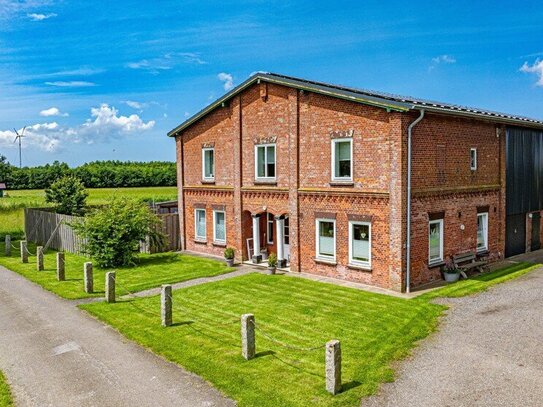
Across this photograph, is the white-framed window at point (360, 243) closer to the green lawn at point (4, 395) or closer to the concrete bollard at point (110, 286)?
the concrete bollard at point (110, 286)

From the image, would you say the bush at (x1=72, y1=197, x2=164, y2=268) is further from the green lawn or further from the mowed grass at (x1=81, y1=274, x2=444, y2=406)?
the green lawn

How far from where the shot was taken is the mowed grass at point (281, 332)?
10367 mm

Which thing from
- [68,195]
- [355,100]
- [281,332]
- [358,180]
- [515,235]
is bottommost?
[281,332]

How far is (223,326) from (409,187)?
8.36 meters

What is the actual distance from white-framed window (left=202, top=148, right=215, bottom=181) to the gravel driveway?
14445 millimetres

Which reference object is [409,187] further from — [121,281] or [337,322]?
[121,281]

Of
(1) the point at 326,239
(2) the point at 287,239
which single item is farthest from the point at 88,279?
(1) the point at 326,239

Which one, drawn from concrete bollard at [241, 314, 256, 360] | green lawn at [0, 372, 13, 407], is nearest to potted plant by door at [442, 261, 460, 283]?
concrete bollard at [241, 314, 256, 360]

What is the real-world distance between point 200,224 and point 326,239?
9.25 metres

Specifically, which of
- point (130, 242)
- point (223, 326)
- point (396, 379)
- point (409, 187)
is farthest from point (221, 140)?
point (396, 379)

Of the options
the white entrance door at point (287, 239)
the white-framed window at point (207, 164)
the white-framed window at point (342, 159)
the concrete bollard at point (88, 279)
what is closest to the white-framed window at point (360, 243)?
the white-framed window at point (342, 159)

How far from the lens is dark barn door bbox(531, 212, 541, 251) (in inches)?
1031

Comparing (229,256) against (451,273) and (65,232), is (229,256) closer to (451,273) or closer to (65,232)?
(451,273)

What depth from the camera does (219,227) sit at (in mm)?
26031
